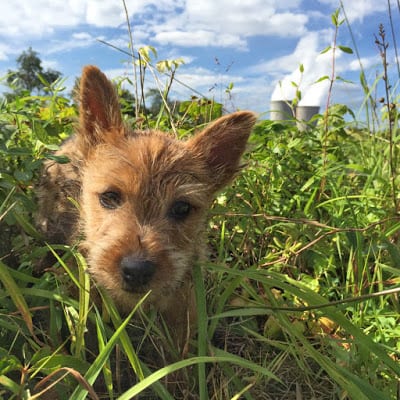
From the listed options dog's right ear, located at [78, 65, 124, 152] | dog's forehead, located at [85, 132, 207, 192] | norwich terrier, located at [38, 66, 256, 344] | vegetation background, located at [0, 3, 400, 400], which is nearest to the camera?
vegetation background, located at [0, 3, 400, 400]

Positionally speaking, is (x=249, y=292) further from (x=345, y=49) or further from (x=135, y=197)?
(x=345, y=49)

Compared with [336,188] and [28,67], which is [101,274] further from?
[28,67]

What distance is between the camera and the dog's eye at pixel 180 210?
Result: 2.91 metres

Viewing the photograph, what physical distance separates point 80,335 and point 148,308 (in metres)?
0.65

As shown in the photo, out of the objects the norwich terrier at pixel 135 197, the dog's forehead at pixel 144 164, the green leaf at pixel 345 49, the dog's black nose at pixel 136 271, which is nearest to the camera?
the dog's black nose at pixel 136 271

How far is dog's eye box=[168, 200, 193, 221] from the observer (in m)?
2.91

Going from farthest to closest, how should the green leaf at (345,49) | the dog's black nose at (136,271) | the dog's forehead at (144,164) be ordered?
the green leaf at (345,49) < the dog's forehead at (144,164) < the dog's black nose at (136,271)

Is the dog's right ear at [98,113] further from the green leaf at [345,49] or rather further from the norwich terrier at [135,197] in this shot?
the green leaf at [345,49]

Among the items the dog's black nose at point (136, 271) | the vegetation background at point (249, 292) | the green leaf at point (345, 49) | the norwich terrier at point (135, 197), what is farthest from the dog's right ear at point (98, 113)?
the green leaf at point (345, 49)

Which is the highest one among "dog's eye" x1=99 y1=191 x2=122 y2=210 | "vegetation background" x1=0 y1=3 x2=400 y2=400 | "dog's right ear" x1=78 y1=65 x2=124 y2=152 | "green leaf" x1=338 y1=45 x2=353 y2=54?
"green leaf" x1=338 y1=45 x2=353 y2=54

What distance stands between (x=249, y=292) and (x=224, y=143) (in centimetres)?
127

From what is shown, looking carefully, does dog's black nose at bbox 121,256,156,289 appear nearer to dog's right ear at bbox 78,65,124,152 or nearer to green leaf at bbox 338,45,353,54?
dog's right ear at bbox 78,65,124,152

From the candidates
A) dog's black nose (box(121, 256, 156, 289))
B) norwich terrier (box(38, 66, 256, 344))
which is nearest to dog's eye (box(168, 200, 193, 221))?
norwich terrier (box(38, 66, 256, 344))

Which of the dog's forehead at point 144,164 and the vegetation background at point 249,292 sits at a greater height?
the dog's forehead at point 144,164
